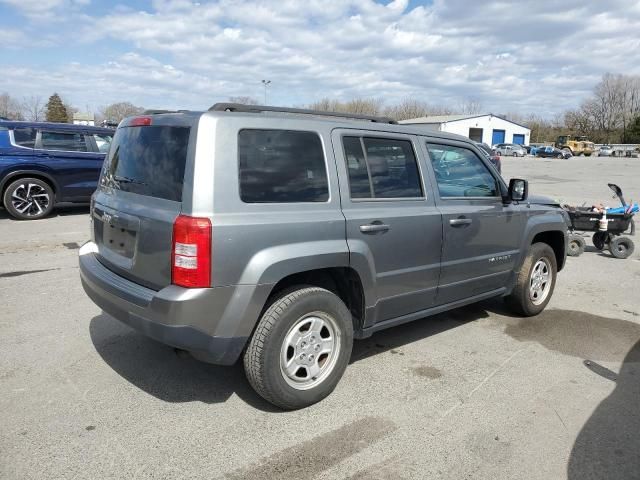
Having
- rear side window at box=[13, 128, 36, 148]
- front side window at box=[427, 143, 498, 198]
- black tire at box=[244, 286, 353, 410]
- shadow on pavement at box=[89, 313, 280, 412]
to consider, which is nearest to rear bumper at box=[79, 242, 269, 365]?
black tire at box=[244, 286, 353, 410]

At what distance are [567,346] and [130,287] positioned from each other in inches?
147

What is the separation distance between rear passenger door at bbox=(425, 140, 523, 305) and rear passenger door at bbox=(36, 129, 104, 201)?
8268 mm

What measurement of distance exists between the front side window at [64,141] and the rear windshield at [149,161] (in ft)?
24.0

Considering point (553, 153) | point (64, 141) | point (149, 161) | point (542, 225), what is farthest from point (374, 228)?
point (553, 153)

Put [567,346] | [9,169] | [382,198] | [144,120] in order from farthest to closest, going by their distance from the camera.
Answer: [9,169] → [567,346] → [382,198] → [144,120]

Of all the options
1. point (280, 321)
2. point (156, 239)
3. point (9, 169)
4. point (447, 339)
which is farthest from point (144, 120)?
point (9, 169)

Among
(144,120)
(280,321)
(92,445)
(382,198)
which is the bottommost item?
(92,445)

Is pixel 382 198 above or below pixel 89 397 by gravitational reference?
above

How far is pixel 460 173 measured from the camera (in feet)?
14.4

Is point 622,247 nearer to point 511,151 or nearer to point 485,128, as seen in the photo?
point 511,151

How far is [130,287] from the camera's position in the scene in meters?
3.13

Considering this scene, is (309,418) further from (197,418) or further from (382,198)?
(382,198)

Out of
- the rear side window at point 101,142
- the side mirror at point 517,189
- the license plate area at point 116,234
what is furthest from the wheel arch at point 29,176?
the side mirror at point 517,189

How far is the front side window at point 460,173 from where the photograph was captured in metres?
4.13
